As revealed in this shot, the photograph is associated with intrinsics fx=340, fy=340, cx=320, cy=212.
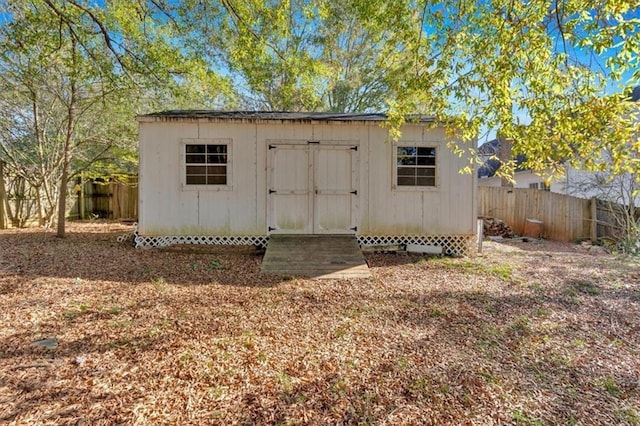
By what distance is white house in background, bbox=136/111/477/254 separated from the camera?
670 centimetres

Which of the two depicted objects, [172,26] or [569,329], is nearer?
[569,329]

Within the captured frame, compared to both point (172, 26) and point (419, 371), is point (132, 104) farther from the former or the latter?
point (419, 371)

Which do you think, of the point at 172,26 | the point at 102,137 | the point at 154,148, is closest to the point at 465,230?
the point at 154,148

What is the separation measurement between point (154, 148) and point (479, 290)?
6.20 meters

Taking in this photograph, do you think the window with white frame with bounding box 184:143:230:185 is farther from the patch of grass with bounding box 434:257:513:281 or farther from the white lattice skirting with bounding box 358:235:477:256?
the patch of grass with bounding box 434:257:513:281

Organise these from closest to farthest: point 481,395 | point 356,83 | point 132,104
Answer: point 481,395, point 132,104, point 356,83

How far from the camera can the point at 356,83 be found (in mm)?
13109

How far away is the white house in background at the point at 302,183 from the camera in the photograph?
6703mm

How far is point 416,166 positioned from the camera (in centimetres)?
692

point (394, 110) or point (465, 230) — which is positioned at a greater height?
point (394, 110)

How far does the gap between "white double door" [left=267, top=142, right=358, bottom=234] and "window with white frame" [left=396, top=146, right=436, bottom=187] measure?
0.92 m

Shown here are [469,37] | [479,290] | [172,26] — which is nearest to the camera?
[469,37]

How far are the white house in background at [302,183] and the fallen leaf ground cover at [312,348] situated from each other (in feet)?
5.35

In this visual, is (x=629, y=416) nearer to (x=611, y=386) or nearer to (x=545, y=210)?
(x=611, y=386)
